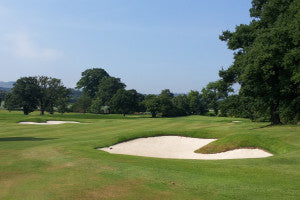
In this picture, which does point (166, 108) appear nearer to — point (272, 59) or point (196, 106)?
point (196, 106)

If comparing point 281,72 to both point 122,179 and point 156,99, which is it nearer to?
point 122,179

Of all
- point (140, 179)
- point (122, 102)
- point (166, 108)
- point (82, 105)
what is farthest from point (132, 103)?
point (140, 179)

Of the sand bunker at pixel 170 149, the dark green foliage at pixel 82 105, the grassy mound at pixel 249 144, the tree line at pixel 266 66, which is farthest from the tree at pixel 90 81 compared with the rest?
the grassy mound at pixel 249 144

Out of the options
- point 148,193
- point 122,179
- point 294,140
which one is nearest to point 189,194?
point 148,193

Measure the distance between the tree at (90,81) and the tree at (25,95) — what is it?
4888 centimetres

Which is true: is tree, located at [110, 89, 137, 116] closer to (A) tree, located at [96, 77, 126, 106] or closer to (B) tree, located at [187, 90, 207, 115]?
(A) tree, located at [96, 77, 126, 106]

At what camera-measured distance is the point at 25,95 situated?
287 ft

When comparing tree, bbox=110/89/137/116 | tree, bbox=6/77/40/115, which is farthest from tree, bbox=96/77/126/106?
tree, bbox=6/77/40/115

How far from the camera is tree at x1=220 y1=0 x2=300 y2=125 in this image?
89.8ft

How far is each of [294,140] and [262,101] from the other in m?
14.3

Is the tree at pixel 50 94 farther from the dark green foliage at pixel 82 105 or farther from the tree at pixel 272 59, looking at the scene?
the tree at pixel 272 59

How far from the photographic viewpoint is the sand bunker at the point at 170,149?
19344mm

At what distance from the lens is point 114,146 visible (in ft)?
76.9

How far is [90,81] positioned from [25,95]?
176 ft
